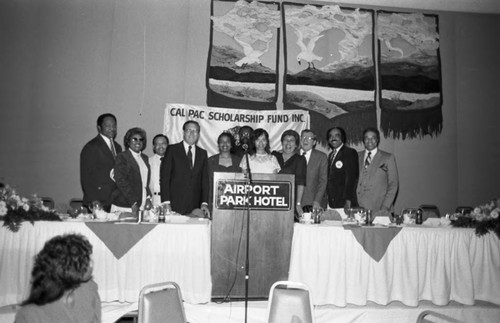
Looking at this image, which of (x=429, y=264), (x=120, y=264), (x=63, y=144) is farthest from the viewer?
(x=63, y=144)

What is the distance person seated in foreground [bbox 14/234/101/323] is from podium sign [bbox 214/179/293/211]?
1.90 m

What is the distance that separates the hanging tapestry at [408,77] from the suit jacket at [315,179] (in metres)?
2.44

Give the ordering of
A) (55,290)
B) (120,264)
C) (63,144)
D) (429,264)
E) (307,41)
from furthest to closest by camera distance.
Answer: (307,41) < (63,144) < (429,264) < (120,264) < (55,290)

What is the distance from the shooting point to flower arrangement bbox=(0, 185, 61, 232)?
3566mm

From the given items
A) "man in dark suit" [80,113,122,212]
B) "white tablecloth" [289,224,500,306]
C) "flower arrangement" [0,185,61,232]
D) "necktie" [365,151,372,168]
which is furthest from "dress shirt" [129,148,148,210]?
"necktie" [365,151,372,168]

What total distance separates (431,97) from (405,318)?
4712mm

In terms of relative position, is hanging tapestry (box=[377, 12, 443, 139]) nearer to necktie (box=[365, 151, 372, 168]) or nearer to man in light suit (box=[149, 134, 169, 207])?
necktie (box=[365, 151, 372, 168])

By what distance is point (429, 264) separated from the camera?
12.9 ft

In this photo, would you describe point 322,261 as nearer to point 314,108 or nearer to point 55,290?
point 55,290

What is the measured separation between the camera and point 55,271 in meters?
1.78

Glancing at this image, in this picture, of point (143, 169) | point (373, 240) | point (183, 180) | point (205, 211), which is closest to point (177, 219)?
point (205, 211)

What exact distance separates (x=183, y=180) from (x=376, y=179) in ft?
7.67

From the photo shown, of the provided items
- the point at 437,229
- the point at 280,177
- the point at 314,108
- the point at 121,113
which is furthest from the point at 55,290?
the point at 314,108

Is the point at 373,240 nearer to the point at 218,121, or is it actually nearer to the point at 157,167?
the point at 157,167
